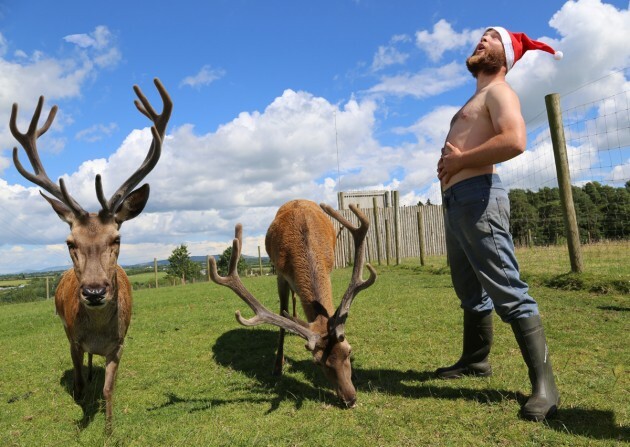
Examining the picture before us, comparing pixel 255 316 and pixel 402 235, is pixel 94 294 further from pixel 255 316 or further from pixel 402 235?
pixel 402 235

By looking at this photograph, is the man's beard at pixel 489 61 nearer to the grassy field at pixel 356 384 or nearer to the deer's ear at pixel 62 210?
the grassy field at pixel 356 384

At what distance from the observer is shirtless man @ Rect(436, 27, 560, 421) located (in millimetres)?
3404

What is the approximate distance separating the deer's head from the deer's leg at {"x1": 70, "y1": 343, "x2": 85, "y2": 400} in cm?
112

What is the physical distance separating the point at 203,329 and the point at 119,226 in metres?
4.40

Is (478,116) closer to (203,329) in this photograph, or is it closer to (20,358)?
(203,329)

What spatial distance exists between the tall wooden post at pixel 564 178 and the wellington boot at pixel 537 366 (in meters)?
6.10

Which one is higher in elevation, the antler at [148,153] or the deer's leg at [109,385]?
the antler at [148,153]

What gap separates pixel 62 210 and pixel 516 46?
4511mm

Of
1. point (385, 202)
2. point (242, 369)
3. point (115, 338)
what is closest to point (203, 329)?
point (242, 369)

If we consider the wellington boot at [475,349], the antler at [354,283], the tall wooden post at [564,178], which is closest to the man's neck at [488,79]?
the antler at [354,283]

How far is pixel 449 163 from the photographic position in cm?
375

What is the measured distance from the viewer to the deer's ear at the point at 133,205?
4.39 metres

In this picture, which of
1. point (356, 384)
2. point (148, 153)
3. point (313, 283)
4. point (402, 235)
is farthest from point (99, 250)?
point (402, 235)

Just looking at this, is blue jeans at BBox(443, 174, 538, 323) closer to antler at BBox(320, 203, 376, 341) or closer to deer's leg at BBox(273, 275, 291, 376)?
antler at BBox(320, 203, 376, 341)
